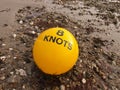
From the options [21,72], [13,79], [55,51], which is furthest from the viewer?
[21,72]

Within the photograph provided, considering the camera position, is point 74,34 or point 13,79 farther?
point 74,34

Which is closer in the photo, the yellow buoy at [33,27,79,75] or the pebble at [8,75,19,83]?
the yellow buoy at [33,27,79,75]

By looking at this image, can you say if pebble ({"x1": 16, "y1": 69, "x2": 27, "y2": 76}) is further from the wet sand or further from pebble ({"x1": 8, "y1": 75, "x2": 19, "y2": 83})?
pebble ({"x1": 8, "y1": 75, "x2": 19, "y2": 83})

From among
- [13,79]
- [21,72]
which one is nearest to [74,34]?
[21,72]

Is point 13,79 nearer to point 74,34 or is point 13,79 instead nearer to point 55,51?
point 55,51

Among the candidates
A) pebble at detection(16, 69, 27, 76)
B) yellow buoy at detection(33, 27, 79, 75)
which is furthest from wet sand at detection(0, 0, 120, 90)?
yellow buoy at detection(33, 27, 79, 75)

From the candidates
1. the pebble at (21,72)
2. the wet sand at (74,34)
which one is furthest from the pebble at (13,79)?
the pebble at (21,72)


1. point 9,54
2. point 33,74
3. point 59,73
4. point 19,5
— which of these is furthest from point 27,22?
point 59,73

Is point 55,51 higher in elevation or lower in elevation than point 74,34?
higher

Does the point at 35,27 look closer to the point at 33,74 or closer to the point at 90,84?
the point at 33,74
